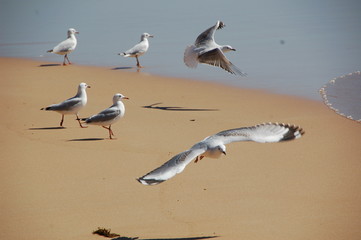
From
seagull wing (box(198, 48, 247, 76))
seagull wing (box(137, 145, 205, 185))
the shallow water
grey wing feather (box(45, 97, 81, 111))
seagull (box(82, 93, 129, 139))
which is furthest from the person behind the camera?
seagull wing (box(198, 48, 247, 76))

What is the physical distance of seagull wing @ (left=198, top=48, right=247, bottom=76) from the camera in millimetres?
10516

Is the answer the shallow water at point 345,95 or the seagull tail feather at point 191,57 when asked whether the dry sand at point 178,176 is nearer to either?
the shallow water at point 345,95

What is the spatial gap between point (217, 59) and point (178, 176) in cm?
453

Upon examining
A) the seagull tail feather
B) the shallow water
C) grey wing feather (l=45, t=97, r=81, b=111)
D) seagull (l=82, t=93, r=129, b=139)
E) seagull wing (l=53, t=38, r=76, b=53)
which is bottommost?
seagull (l=82, t=93, r=129, b=139)

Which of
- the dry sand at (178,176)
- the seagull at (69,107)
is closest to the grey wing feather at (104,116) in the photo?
the dry sand at (178,176)

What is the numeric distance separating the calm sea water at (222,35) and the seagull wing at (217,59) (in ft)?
3.31

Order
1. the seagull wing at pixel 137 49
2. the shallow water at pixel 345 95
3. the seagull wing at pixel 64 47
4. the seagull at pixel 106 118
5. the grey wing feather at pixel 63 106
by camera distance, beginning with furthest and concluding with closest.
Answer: the seagull wing at pixel 64 47
the seagull wing at pixel 137 49
the shallow water at pixel 345 95
the grey wing feather at pixel 63 106
the seagull at pixel 106 118

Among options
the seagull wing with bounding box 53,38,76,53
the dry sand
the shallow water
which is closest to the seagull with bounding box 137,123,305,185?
the dry sand

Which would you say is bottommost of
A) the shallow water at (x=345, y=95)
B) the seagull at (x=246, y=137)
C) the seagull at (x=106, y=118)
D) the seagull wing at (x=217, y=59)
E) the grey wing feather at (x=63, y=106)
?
the seagull at (x=246, y=137)

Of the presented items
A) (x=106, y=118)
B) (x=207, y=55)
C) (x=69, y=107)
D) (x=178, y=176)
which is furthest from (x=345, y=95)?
(x=178, y=176)

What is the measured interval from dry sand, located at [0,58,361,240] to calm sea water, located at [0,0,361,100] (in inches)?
85.5

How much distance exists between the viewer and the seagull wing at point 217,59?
34.5 feet

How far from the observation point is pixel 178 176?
6.53m

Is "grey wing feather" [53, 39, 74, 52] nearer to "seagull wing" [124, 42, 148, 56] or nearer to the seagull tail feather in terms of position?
"seagull wing" [124, 42, 148, 56]
